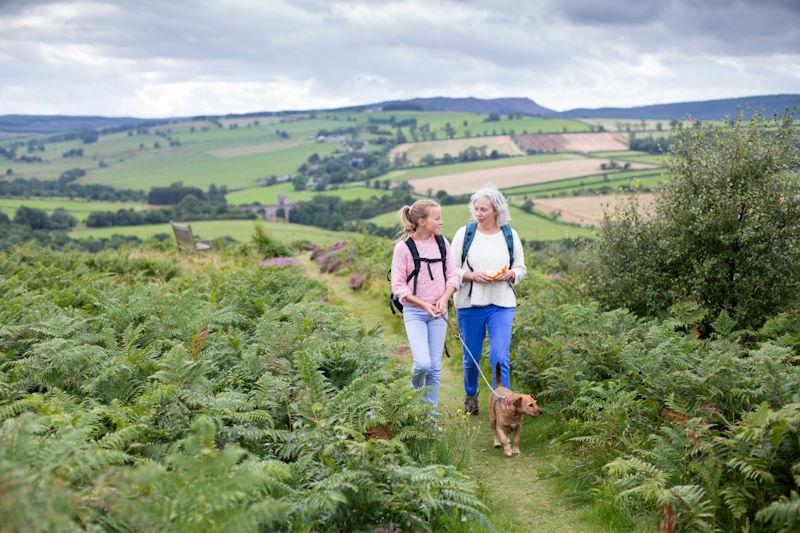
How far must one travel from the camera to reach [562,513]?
18.2 ft

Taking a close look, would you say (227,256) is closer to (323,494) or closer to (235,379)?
(235,379)

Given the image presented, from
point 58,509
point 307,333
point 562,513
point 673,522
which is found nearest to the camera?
point 58,509

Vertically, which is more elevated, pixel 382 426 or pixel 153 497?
pixel 153 497

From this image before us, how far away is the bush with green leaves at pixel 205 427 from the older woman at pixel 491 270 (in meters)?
1.32

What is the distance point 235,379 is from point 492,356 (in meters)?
3.07

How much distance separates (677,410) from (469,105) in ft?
452

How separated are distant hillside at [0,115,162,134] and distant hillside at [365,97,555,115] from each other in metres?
53.9

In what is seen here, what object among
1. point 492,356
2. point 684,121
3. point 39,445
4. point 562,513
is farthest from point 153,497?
point 684,121

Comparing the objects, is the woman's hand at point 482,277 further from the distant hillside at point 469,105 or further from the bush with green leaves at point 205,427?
the distant hillside at point 469,105

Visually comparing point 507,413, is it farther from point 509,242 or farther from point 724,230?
point 724,230

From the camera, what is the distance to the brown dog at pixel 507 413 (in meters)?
6.67

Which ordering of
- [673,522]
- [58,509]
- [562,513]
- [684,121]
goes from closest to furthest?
[58,509] < [673,522] < [562,513] < [684,121]

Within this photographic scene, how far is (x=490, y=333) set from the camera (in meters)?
7.45

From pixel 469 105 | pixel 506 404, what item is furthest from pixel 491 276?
pixel 469 105
